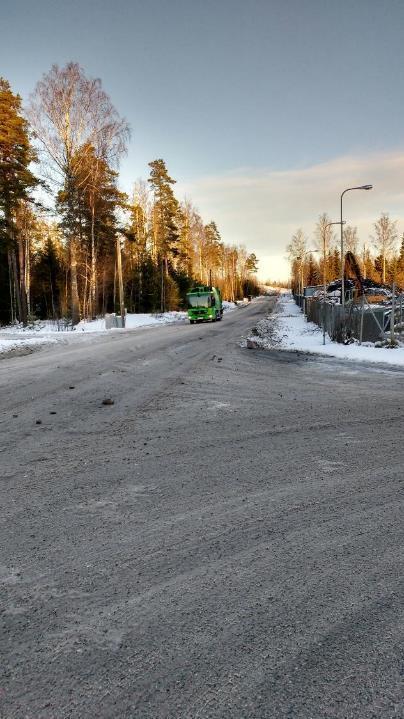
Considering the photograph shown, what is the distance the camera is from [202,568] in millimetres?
2561

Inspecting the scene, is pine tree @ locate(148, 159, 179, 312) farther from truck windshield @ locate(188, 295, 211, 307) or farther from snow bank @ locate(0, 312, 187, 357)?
truck windshield @ locate(188, 295, 211, 307)

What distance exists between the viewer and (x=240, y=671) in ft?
5.86

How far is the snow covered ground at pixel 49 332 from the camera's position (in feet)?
58.7

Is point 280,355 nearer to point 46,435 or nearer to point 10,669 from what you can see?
point 46,435

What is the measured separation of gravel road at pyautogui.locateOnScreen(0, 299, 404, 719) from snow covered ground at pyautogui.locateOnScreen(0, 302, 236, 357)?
42.8 ft

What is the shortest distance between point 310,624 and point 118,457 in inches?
116

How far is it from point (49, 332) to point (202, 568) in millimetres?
25222

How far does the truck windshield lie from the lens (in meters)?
33.4

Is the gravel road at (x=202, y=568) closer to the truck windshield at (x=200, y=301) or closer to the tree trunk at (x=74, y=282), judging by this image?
the tree trunk at (x=74, y=282)

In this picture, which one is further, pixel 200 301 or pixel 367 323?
pixel 200 301

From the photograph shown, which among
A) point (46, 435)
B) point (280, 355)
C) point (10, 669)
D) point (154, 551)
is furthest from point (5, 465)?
point (280, 355)

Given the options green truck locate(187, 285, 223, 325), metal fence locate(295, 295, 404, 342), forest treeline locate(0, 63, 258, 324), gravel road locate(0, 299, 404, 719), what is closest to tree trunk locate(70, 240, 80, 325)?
forest treeline locate(0, 63, 258, 324)

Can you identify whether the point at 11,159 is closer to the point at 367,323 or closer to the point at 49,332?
the point at 49,332

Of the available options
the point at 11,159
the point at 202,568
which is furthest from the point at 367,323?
the point at 11,159
